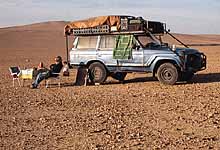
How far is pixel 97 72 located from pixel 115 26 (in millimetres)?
1665

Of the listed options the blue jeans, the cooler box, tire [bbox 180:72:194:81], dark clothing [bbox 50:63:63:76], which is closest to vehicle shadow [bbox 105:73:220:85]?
tire [bbox 180:72:194:81]

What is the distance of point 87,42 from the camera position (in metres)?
17.7

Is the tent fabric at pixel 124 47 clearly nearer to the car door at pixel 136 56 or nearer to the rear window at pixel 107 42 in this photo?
the car door at pixel 136 56

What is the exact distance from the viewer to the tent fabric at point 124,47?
661 inches

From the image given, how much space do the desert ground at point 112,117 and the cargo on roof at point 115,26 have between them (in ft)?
6.01

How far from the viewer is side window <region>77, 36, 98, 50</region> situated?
17531mm

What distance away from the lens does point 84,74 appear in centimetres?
1747

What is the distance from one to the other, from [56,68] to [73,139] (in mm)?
8417

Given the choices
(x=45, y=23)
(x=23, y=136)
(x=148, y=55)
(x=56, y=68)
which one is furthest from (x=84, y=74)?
(x=45, y=23)

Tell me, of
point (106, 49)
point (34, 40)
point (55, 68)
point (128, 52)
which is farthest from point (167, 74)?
point (34, 40)

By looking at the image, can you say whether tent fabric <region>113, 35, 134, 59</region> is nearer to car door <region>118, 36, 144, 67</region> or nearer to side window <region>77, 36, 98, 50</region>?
car door <region>118, 36, 144, 67</region>

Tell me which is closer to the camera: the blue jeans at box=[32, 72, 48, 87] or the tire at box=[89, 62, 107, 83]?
the blue jeans at box=[32, 72, 48, 87]

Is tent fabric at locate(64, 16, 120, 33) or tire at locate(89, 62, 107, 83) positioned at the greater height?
tent fabric at locate(64, 16, 120, 33)

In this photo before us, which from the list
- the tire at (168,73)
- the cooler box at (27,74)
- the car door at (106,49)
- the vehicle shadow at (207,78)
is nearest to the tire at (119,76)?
the car door at (106,49)
